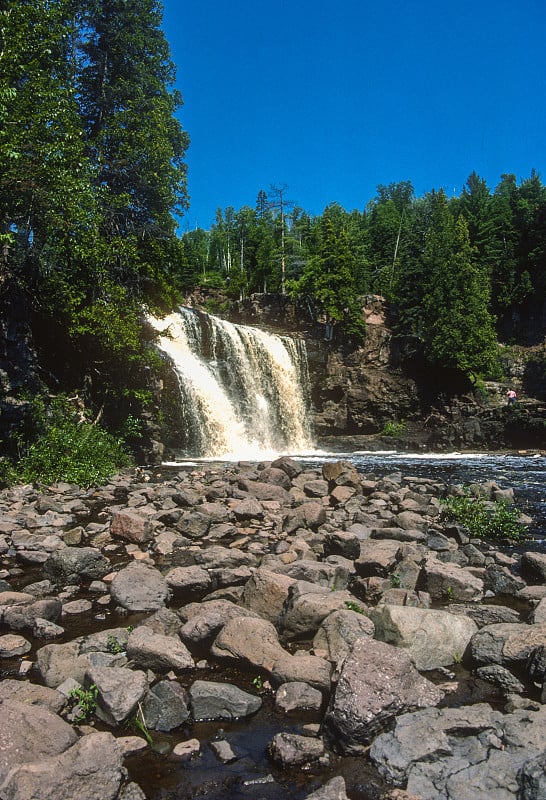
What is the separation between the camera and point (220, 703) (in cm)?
441

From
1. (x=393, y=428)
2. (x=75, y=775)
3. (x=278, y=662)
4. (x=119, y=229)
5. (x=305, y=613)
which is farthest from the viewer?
(x=393, y=428)

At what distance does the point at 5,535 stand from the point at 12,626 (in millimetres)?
3861

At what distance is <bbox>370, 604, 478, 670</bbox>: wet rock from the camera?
516cm

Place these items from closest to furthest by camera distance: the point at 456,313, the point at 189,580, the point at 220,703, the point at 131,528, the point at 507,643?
the point at 220,703 → the point at 507,643 → the point at 189,580 → the point at 131,528 → the point at 456,313

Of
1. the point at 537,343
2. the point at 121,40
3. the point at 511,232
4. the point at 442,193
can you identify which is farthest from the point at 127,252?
the point at 511,232

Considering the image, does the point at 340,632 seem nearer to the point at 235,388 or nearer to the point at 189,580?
the point at 189,580

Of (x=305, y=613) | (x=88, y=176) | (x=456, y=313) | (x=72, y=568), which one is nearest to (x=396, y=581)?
(x=305, y=613)

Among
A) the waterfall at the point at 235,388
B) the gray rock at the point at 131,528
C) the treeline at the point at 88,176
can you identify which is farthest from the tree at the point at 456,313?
the gray rock at the point at 131,528

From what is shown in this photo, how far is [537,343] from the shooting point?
51812 mm

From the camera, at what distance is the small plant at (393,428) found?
35.3 meters

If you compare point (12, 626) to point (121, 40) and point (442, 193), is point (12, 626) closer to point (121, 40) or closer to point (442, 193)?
point (121, 40)

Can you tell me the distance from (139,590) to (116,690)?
7.42ft

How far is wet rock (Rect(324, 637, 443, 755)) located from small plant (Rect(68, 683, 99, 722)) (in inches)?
75.1

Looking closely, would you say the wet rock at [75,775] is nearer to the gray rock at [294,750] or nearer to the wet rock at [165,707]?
the wet rock at [165,707]
